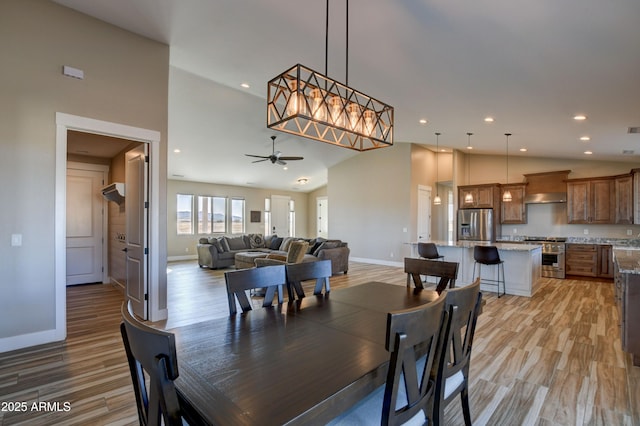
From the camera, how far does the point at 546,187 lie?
295 inches

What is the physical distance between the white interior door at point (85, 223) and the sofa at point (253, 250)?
252 cm

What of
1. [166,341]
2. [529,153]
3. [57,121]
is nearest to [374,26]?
[166,341]

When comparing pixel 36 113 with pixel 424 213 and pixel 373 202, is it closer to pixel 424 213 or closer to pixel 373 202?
pixel 373 202

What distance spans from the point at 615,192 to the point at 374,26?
22.5 feet

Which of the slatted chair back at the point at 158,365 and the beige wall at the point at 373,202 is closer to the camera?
the slatted chair back at the point at 158,365

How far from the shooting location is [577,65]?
296cm

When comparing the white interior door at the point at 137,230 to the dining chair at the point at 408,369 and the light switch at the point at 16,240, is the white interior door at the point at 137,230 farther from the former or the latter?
the dining chair at the point at 408,369

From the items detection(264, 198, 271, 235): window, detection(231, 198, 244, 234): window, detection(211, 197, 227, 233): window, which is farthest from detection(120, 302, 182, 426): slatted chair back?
detection(264, 198, 271, 235): window

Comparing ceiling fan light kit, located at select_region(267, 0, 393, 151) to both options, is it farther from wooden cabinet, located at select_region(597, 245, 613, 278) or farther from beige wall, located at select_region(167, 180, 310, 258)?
beige wall, located at select_region(167, 180, 310, 258)

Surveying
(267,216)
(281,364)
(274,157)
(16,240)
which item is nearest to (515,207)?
(274,157)

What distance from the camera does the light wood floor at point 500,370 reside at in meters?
2.14

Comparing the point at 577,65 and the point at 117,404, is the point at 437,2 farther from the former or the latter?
the point at 117,404

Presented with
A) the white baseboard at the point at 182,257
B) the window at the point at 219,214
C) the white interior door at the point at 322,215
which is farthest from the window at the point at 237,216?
the white interior door at the point at 322,215

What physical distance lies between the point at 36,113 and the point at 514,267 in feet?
23.0
